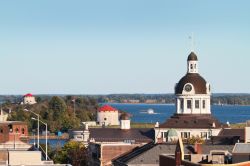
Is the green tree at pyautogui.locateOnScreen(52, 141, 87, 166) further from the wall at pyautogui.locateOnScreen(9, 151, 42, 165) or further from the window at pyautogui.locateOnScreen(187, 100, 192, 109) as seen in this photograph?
the wall at pyautogui.locateOnScreen(9, 151, 42, 165)

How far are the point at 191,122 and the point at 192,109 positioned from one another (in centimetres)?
344

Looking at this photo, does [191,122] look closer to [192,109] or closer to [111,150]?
[192,109]

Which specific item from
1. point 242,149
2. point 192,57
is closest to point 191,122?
point 192,57

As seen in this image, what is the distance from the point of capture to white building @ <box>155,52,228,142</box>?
163 m

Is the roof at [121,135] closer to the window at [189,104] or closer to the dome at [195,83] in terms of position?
the window at [189,104]

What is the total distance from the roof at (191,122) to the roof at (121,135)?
3.10m

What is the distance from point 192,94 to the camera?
166875 mm

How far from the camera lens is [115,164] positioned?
4478 inches

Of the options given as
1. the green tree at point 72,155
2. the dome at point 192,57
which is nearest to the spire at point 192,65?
the dome at point 192,57

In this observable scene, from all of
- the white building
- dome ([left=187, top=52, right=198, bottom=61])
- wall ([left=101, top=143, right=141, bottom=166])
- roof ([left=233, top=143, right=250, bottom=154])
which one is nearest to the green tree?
wall ([left=101, top=143, right=141, bottom=166])

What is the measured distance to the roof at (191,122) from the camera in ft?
537

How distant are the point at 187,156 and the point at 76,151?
61.2m

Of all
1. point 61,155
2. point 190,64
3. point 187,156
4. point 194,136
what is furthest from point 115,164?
point 190,64

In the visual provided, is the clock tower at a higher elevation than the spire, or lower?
lower
